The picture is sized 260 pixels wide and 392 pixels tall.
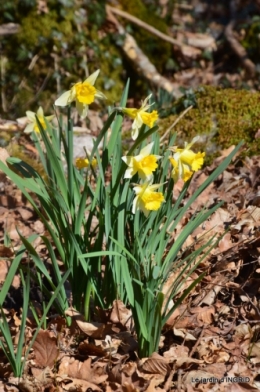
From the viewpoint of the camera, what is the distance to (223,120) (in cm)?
405

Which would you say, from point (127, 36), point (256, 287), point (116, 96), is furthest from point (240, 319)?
point (127, 36)

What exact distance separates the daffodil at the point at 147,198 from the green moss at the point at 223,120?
175 cm

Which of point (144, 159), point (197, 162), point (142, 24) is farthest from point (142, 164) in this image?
point (142, 24)

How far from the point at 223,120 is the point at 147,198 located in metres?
2.01

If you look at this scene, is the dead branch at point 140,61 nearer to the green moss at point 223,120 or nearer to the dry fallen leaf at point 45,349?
the green moss at point 223,120

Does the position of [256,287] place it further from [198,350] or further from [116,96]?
[116,96]

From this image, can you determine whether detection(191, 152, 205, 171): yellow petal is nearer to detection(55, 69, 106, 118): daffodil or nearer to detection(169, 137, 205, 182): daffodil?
detection(169, 137, 205, 182): daffodil

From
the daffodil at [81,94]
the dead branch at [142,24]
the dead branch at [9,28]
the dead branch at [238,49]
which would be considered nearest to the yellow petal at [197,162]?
the daffodil at [81,94]

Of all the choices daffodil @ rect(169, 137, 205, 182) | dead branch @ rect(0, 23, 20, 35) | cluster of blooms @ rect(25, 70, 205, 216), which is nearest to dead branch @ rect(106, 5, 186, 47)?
dead branch @ rect(0, 23, 20, 35)

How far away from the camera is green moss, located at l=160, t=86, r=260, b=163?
394 cm

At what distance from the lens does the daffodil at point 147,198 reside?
7.21ft

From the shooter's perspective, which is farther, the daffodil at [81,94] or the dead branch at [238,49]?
the dead branch at [238,49]

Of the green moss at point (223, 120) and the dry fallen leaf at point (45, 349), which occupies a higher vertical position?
the green moss at point (223, 120)

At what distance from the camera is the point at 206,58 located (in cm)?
738
